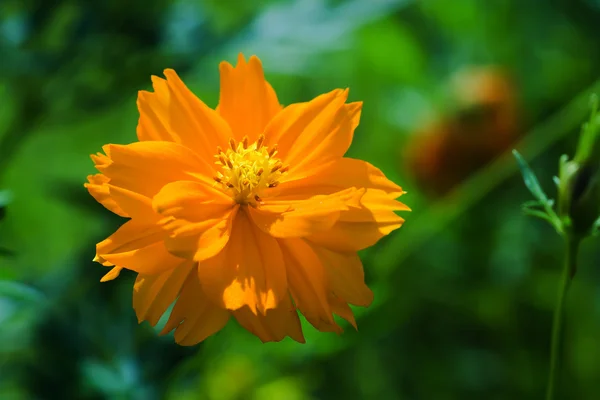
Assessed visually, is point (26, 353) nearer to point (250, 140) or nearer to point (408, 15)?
point (250, 140)

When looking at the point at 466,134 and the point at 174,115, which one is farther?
the point at 466,134

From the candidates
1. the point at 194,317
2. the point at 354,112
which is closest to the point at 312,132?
the point at 354,112

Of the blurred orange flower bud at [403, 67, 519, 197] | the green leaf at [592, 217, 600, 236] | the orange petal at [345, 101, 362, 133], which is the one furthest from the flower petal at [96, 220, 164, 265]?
the blurred orange flower bud at [403, 67, 519, 197]

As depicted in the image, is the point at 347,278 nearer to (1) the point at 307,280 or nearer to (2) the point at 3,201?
(1) the point at 307,280

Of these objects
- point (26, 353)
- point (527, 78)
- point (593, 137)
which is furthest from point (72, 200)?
point (527, 78)

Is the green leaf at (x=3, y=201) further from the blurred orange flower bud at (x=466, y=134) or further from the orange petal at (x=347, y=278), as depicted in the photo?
the blurred orange flower bud at (x=466, y=134)

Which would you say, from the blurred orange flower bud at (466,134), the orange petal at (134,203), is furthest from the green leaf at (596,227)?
the blurred orange flower bud at (466,134)
